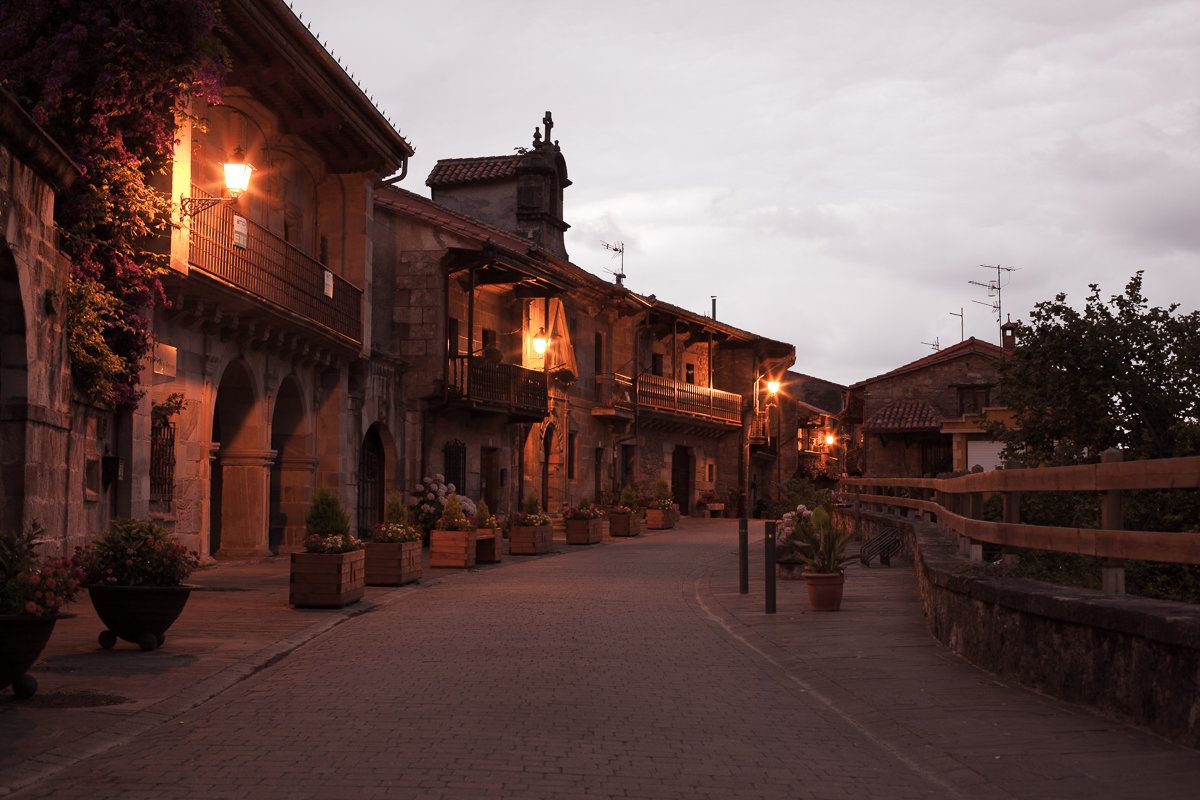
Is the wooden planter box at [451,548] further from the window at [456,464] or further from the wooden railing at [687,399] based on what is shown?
the wooden railing at [687,399]

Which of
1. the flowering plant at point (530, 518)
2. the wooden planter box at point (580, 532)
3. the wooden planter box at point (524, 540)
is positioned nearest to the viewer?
the wooden planter box at point (524, 540)

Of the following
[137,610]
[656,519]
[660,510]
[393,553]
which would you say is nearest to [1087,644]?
[137,610]

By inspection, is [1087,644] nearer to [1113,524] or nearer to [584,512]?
[1113,524]

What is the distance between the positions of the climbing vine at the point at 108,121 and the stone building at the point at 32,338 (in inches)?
24.1

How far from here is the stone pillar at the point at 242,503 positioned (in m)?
21.5

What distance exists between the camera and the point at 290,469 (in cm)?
2389

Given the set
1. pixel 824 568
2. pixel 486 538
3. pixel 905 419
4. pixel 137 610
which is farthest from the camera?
pixel 905 419

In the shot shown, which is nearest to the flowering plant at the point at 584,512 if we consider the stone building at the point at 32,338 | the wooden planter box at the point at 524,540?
the wooden planter box at the point at 524,540

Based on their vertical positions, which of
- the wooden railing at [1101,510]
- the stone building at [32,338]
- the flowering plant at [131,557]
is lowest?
the flowering plant at [131,557]

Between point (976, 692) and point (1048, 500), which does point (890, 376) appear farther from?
point (976, 692)

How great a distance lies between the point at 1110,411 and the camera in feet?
49.9

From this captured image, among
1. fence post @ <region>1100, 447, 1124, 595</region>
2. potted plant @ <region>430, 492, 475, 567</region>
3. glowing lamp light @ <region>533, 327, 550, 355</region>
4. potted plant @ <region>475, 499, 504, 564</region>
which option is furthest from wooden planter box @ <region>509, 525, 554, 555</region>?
fence post @ <region>1100, 447, 1124, 595</region>

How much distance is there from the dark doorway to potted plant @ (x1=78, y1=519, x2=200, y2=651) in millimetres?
38708

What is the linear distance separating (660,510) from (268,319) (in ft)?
68.9
